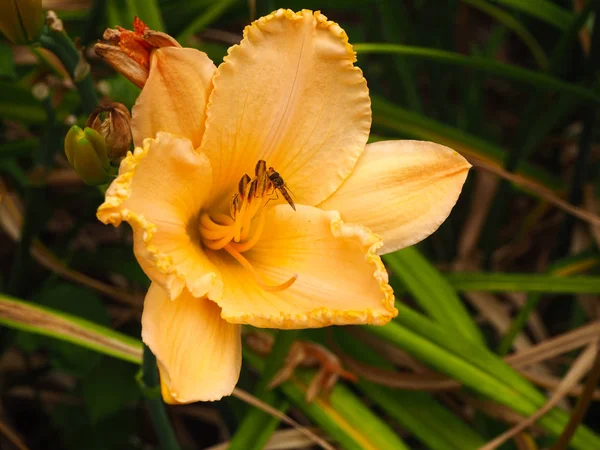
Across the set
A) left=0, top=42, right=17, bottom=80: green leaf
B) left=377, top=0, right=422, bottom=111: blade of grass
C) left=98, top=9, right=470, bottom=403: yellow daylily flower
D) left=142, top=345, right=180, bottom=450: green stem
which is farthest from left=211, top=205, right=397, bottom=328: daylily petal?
left=377, top=0, right=422, bottom=111: blade of grass

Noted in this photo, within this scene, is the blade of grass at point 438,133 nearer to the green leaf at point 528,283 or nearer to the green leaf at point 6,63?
the green leaf at point 528,283

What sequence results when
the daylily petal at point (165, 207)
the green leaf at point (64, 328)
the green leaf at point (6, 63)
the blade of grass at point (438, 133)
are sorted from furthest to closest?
1. the blade of grass at point (438, 133)
2. the green leaf at point (6, 63)
3. the green leaf at point (64, 328)
4. the daylily petal at point (165, 207)

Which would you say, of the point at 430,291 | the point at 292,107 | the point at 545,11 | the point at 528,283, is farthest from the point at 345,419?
the point at 545,11

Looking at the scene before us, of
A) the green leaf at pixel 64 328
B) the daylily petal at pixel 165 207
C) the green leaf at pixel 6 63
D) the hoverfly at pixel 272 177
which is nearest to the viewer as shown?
the daylily petal at pixel 165 207

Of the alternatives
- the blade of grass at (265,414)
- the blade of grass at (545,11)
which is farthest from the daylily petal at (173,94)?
the blade of grass at (545,11)

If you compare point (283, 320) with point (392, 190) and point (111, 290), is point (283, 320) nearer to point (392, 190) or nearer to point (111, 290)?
point (392, 190)

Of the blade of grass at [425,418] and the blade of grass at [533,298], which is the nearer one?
the blade of grass at [425,418]

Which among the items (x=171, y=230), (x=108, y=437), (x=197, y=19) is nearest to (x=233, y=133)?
(x=171, y=230)
